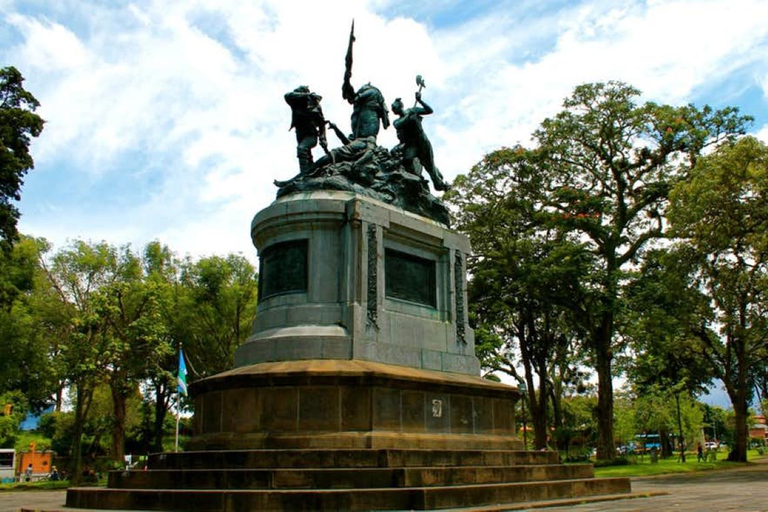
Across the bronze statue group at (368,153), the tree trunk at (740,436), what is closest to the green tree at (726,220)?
the tree trunk at (740,436)

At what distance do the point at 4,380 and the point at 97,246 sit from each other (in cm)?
919

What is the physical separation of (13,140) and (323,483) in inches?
902

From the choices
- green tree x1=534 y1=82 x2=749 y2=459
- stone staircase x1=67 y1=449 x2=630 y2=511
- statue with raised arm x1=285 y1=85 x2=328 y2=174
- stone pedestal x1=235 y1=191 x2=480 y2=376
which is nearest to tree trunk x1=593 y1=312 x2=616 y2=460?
green tree x1=534 y1=82 x2=749 y2=459

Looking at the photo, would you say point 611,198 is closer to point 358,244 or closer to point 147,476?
point 358,244

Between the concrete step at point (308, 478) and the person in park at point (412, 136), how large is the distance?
330 inches

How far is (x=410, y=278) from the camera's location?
608 inches

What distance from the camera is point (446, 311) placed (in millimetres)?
15750

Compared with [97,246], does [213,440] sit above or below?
below

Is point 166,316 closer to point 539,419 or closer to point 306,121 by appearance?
point 539,419

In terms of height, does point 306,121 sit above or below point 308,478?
above

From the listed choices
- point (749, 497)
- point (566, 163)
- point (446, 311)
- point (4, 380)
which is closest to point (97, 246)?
point (4, 380)

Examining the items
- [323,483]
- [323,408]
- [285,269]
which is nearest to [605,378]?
[285,269]

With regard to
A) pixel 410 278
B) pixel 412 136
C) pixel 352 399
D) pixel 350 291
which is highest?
pixel 412 136

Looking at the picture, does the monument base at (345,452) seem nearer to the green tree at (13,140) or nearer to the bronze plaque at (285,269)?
the bronze plaque at (285,269)
